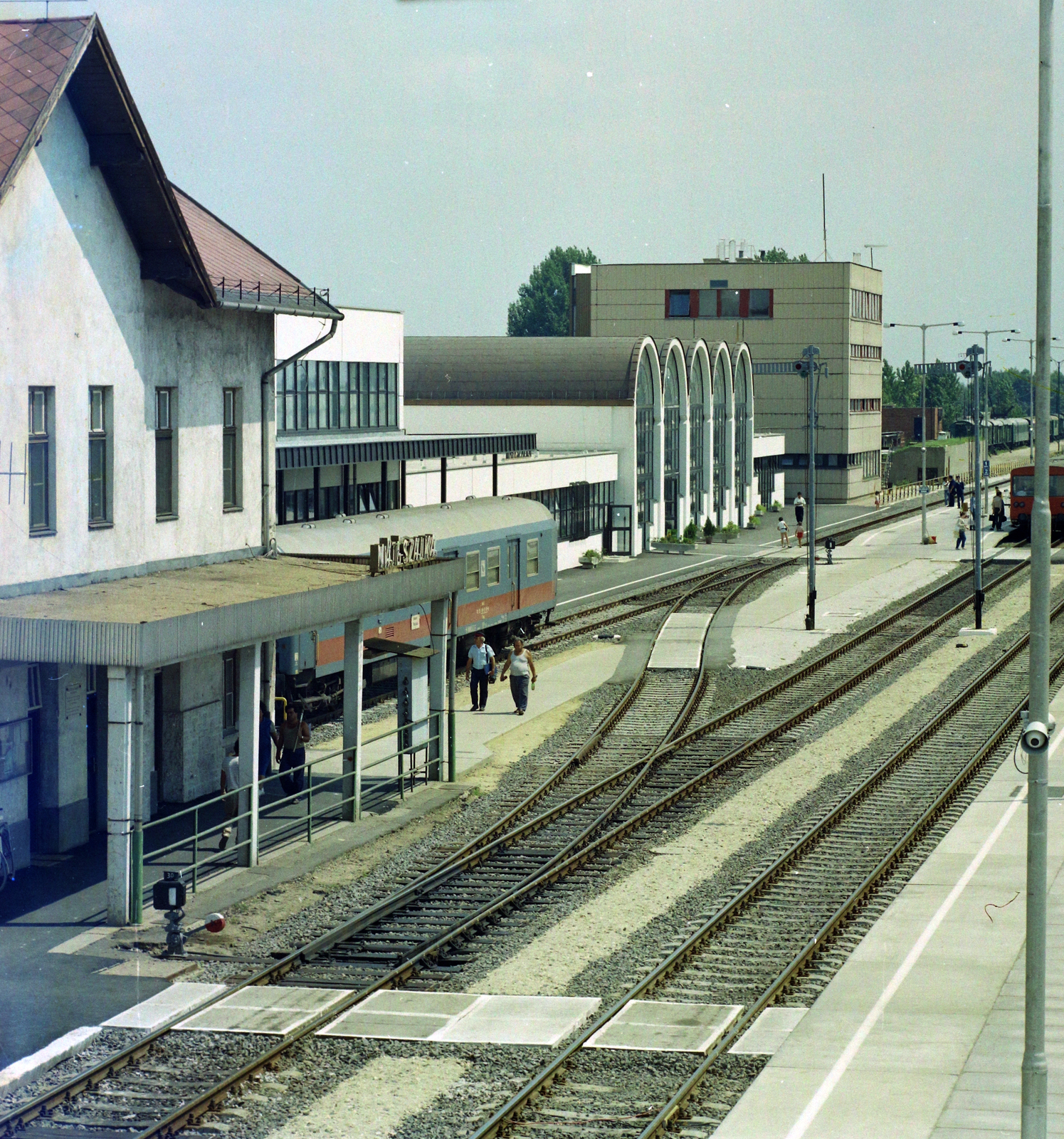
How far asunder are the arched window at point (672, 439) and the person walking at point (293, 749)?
55.3 meters

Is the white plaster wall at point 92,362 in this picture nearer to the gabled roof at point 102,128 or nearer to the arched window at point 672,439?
the gabled roof at point 102,128

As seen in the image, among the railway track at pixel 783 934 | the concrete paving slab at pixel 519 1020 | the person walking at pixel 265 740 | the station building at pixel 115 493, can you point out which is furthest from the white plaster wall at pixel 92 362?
the railway track at pixel 783 934

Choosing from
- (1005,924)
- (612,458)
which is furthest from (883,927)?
(612,458)

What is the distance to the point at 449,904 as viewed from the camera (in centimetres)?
2038

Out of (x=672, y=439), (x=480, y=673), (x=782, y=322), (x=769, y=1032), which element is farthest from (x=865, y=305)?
(x=769, y=1032)

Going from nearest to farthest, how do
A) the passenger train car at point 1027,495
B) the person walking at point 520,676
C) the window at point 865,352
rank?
the person walking at point 520,676
the passenger train car at point 1027,495
the window at point 865,352

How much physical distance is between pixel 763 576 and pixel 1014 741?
3258 centimetres

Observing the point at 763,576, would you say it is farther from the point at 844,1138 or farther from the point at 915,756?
the point at 844,1138

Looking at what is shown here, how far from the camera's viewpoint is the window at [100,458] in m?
21.8

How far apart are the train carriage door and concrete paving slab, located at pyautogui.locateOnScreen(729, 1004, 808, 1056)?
977 inches

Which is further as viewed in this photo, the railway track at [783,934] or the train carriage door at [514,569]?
the train carriage door at [514,569]

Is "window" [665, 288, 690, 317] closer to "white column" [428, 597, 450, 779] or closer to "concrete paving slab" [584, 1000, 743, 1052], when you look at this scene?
"white column" [428, 597, 450, 779]

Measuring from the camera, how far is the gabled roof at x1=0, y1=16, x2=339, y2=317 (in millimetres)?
19812

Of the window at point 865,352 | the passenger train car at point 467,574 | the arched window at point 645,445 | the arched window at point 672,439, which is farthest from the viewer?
the window at point 865,352
